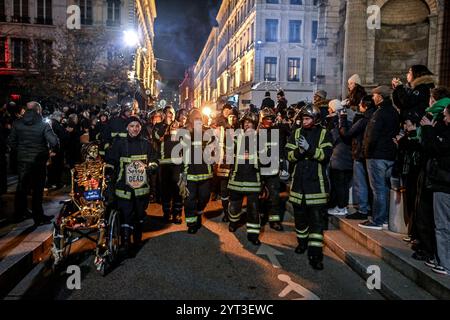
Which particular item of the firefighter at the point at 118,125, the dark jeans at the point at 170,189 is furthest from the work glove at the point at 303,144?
the firefighter at the point at 118,125

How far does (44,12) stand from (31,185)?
3566cm

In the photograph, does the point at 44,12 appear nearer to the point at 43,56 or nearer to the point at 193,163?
the point at 43,56

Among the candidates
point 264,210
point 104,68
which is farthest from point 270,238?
point 104,68

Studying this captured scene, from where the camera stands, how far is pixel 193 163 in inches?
313

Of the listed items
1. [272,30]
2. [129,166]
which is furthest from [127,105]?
[272,30]

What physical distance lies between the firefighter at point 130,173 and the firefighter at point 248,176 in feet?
5.02

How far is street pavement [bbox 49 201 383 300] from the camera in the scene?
202 inches

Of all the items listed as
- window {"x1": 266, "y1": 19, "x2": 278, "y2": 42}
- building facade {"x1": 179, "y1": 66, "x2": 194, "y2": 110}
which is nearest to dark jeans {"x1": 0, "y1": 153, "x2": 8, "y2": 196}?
window {"x1": 266, "y1": 19, "x2": 278, "y2": 42}

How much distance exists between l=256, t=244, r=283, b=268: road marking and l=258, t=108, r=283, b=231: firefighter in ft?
3.72

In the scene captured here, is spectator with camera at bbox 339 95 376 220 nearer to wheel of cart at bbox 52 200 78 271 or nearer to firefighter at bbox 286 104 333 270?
firefighter at bbox 286 104 333 270

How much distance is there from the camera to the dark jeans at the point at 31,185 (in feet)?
24.7

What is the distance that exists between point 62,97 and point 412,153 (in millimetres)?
26726

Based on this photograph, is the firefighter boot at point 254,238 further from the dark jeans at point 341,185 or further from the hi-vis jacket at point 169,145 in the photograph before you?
the hi-vis jacket at point 169,145
